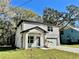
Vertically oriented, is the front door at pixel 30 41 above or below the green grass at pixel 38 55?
above

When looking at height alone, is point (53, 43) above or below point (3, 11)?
below

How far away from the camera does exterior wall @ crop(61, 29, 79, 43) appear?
161ft

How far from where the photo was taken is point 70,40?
49656 mm

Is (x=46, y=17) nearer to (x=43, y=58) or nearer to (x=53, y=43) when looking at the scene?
(x=53, y=43)

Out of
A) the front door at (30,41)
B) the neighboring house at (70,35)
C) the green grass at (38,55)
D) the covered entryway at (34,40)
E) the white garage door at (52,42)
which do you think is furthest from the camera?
the neighboring house at (70,35)

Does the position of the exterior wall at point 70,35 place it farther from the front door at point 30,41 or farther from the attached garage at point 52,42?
the front door at point 30,41

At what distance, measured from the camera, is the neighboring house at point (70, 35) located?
49053 mm

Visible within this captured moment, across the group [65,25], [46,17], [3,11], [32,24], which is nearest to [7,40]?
[32,24]


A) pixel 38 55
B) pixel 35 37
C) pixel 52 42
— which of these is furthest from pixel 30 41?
pixel 38 55

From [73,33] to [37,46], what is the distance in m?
25.8

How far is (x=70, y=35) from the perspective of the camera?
49938 mm

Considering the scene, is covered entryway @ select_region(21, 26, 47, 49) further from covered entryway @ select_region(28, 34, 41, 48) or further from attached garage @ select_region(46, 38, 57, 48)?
attached garage @ select_region(46, 38, 57, 48)

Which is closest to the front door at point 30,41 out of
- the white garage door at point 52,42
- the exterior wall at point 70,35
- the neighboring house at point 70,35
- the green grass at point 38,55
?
the white garage door at point 52,42

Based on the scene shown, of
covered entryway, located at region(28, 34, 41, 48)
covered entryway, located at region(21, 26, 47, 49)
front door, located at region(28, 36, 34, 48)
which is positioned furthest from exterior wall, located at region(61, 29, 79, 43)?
front door, located at region(28, 36, 34, 48)
